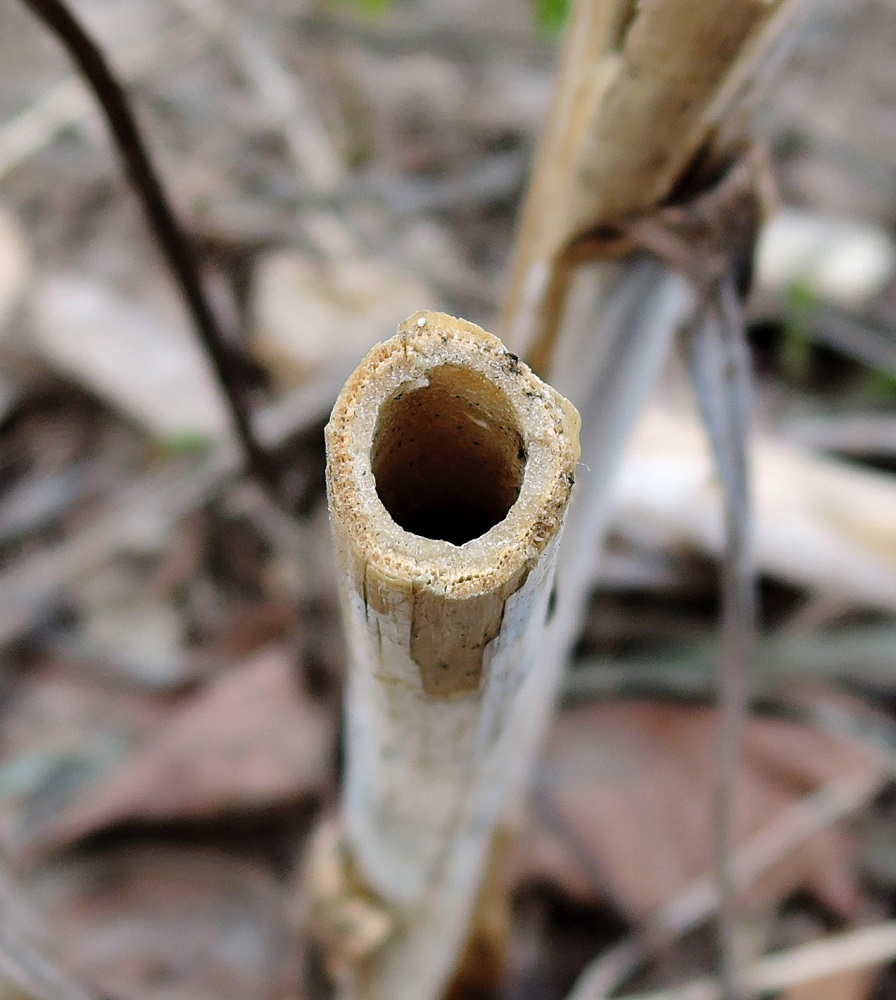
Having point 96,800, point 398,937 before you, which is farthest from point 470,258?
point 398,937

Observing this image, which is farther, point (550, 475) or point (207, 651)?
point (207, 651)

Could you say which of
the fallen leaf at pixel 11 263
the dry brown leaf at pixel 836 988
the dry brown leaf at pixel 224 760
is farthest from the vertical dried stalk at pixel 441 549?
the fallen leaf at pixel 11 263

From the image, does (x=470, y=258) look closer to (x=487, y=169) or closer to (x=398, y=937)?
(x=487, y=169)

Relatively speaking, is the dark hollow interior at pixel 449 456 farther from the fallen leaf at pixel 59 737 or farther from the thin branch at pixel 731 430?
the fallen leaf at pixel 59 737

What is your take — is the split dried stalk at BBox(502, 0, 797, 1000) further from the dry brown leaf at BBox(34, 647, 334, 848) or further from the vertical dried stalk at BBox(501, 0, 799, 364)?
the dry brown leaf at BBox(34, 647, 334, 848)

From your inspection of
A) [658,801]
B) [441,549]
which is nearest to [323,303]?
[658,801]

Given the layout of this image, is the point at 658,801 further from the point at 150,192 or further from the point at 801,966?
the point at 150,192
